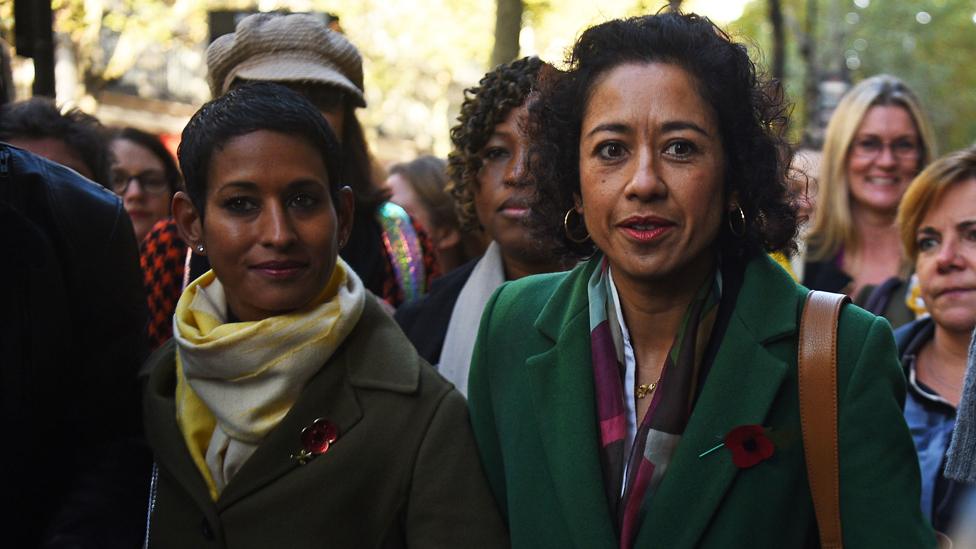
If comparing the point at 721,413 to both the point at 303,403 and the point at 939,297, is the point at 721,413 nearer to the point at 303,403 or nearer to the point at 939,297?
the point at 303,403

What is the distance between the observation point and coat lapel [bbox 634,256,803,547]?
8.88ft

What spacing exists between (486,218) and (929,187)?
1796 millimetres

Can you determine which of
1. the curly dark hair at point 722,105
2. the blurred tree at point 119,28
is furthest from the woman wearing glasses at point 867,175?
the blurred tree at point 119,28

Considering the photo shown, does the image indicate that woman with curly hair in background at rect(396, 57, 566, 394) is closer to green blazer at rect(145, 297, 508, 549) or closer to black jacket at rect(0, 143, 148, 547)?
green blazer at rect(145, 297, 508, 549)

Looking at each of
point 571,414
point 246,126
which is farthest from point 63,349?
point 571,414

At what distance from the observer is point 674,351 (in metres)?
2.90

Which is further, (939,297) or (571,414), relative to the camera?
(939,297)

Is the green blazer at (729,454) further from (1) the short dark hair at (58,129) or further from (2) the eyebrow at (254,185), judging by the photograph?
(1) the short dark hair at (58,129)

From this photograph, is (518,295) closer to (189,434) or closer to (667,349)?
(667,349)

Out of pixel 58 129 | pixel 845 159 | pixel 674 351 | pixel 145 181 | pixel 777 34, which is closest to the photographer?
pixel 674 351

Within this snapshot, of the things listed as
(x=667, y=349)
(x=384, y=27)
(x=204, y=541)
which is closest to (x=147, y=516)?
(x=204, y=541)

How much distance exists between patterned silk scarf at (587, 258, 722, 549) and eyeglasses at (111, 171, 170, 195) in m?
3.52

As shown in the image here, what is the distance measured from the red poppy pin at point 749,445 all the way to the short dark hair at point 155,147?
13.0 feet

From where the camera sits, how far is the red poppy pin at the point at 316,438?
291cm
